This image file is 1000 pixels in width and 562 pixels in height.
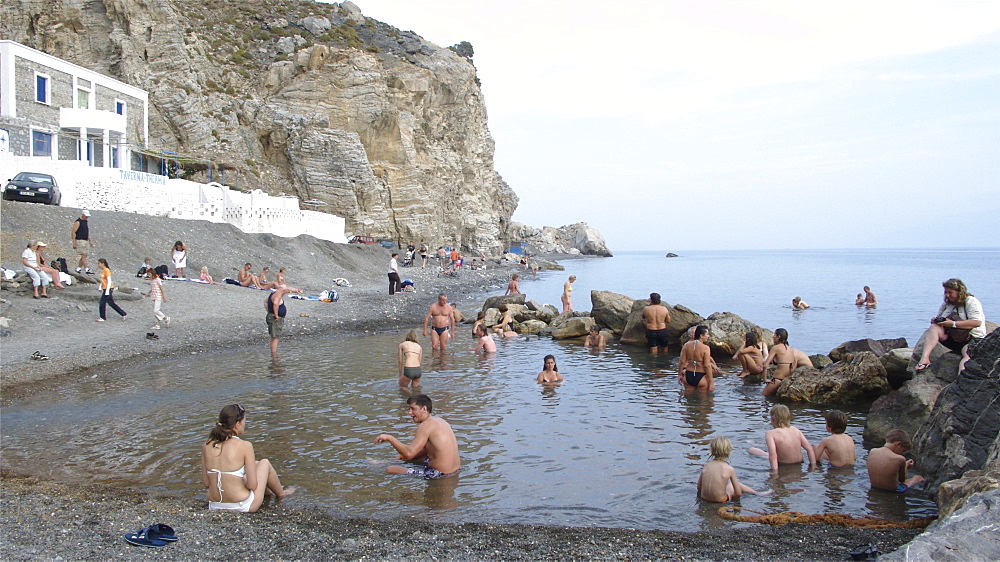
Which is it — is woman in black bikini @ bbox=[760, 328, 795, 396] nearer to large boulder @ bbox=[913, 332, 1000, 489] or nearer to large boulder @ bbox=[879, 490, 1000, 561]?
large boulder @ bbox=[913, 332, 1000, 489]

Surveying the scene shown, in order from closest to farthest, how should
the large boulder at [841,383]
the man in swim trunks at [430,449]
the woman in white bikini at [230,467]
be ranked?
the woman in white bikini at [230,467] → the man in swim trunks at [430,449] → the large boulder at [841,383]

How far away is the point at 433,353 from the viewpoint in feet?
51.5

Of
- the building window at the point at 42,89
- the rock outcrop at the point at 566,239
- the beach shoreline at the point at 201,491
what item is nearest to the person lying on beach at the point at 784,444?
the beach shoreline at the point at 201,491

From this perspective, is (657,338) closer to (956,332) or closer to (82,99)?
(956,332)

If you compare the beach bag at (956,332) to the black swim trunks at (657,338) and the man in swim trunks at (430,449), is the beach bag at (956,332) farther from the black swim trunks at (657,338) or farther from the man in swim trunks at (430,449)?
the black swim trunks at (657,338)

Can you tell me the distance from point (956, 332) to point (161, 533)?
8.71m

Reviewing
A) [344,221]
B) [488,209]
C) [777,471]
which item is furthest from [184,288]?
[488,209]

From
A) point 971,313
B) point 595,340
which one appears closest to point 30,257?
point 595,340

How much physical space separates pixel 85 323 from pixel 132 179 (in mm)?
14357

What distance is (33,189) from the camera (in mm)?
22250

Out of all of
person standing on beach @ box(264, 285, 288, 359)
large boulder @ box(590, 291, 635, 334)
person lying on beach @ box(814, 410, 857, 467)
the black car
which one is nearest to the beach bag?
person lying on beach @ box(814, 410, 857, 467)

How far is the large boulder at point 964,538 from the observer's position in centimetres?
393

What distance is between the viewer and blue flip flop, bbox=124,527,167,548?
4973 mm

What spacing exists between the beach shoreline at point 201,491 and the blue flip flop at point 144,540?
0.20 feet
